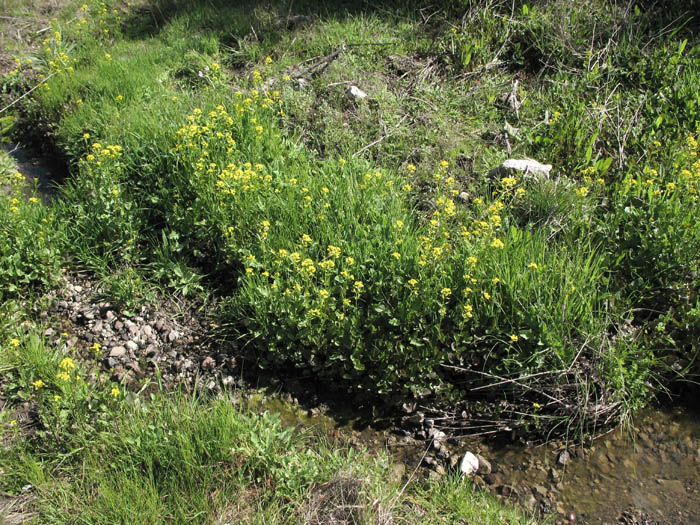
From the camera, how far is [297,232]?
4.38 meters

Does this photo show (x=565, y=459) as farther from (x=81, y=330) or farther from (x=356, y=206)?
(x=81, y=330)

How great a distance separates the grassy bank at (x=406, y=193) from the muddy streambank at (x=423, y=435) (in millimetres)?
156

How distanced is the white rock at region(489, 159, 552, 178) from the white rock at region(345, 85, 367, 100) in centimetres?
161

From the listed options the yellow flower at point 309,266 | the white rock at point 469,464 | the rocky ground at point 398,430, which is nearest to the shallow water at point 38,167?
the rocky ground at point 398,430

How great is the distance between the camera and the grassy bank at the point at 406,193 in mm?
3701

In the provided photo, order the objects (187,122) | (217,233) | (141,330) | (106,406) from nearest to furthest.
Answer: (106,406)
(141,330)
(217,233)
(187,122)

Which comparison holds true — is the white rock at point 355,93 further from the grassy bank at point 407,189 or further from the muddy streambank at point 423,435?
the muddy streambank at point 423,435

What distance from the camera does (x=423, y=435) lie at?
3.65 m

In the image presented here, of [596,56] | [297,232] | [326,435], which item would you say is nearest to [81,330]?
[297,232]

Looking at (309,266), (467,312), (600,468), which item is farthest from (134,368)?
(600,468)

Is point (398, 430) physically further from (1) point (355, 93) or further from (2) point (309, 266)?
(1) point (355, 93)

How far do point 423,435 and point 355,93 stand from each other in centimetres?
348

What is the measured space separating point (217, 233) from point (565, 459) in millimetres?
2853

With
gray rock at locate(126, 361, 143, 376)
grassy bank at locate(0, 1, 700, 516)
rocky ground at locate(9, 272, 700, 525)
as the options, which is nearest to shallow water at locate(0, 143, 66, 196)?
grassy bank at locate(0, 1, 700, 516)
